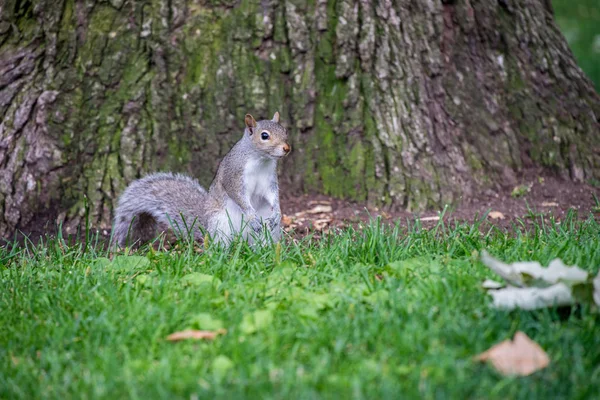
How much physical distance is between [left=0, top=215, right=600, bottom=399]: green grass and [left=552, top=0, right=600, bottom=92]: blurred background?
4.85 m

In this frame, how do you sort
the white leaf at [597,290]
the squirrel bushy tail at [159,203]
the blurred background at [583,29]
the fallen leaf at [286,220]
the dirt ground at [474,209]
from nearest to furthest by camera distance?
the white leaf at [597,290] → the squirrel bushy tail at [159,203] → the dirt ground at [474,209] → the fallen leaf at [286,220] → the blurred background at [583,29]

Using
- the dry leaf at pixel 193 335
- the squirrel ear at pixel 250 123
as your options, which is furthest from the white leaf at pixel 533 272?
the squirrel ear at pixel 250 123

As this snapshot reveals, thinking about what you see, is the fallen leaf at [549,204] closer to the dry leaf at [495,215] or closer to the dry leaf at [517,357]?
the dry leaf at [495,215]

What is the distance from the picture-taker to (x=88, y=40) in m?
3.95

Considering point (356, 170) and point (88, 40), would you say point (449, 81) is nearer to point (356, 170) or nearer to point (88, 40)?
point (356, 170)

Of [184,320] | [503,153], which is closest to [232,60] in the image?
[503,153]

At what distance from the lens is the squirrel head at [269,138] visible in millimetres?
3467

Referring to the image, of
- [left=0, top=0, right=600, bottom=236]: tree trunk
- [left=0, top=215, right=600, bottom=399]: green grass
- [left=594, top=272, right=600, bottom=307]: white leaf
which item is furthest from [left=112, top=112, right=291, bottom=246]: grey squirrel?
[left=594, top=272, right=600, bottom=307]: white leaf

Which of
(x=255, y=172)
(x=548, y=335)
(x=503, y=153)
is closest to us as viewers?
(x=548, y=335)

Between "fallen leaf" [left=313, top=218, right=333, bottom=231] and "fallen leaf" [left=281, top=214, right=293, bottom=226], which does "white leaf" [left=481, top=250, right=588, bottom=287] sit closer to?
"fallen leaf" [left=313, top=218, right=333, bottom=231]

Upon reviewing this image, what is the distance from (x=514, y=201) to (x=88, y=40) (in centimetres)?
248

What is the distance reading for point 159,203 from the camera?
359 cm

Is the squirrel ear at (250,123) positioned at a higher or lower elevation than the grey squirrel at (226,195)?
higher

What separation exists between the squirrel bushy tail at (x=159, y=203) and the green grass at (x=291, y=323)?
590 mm
